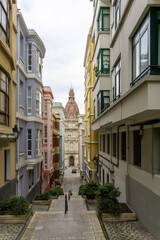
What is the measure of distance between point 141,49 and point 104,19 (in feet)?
28.4

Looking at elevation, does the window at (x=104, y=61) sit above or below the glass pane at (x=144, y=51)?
above

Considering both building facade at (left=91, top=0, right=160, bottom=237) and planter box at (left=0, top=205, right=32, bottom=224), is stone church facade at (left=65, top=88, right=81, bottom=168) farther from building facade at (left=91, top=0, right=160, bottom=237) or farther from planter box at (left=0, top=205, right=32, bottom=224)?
planter box at (left=0, top=205, right=32, bottom=224)

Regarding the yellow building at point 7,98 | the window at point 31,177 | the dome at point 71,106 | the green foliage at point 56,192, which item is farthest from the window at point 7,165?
the dome at point 71,106

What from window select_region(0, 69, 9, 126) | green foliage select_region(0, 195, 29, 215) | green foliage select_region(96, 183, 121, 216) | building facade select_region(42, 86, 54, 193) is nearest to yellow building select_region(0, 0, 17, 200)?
window select_region(0, 69, 9, 126)

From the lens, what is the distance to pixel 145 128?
28.4 ft

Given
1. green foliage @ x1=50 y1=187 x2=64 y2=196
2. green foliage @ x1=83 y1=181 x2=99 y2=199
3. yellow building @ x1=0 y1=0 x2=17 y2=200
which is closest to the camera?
yellow building @ x1=0 y1=0 x2=17 y2=200

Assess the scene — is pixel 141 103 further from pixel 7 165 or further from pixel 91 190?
pixel 91 190

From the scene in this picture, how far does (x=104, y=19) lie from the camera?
593 inches

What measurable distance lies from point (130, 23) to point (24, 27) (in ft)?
35.1

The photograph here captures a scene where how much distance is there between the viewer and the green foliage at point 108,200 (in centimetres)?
906

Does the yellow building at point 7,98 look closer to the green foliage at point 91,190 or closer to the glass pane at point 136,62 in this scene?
the green foliage at point 91,190

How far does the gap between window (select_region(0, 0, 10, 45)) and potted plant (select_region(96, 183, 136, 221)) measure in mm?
8527

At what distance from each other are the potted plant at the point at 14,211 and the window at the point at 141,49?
6.84 meters

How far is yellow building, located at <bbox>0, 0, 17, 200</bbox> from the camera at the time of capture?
10.5m
